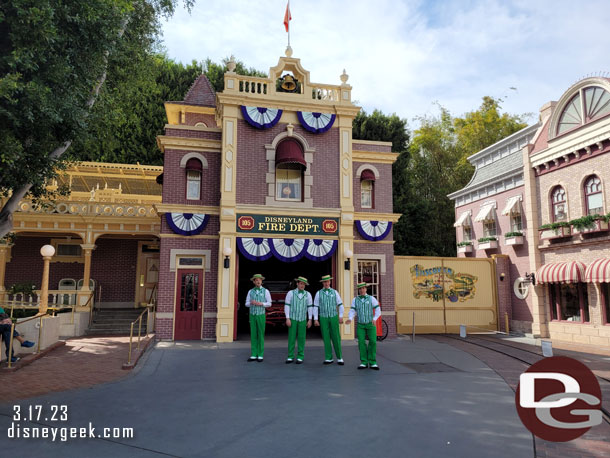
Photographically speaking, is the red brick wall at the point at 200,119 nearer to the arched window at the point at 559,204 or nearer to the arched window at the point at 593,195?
the arched window at the point at 559,204

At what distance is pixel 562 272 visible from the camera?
15.0 metres

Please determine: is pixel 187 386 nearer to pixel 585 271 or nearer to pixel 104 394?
pixel 104 394

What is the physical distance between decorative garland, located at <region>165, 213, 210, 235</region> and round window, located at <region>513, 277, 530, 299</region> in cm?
1333

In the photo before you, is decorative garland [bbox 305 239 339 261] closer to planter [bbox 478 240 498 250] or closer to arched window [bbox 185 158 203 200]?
arched window [bbox 185 158 203 200]

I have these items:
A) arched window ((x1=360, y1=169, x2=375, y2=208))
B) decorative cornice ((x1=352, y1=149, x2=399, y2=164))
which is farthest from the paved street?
decorative cornice ((x1=352, y1=149, x2=399, y2=164))

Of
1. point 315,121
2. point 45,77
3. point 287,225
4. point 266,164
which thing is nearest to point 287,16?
point 315,121

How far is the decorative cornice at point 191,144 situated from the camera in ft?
46.0

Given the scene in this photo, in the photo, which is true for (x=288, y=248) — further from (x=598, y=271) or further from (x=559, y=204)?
(x=559, y=204)

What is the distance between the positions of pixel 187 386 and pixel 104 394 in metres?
1.34

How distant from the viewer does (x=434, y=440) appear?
4988 millimetres

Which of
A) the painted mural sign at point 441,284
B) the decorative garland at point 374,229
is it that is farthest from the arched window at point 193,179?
the painted mural sign at point 441,284

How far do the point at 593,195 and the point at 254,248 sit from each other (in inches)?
474

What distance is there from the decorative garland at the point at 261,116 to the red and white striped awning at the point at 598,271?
38.5 ft

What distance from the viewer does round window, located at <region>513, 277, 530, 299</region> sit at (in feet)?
57.0
